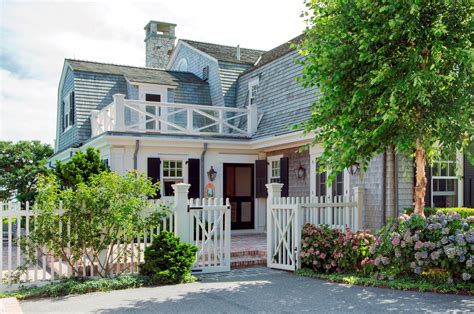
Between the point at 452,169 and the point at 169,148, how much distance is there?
25.5 feet

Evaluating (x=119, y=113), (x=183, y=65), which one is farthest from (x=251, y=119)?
(x=183, y=65)

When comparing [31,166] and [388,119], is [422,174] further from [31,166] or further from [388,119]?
[31,166]

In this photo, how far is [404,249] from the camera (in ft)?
26.1

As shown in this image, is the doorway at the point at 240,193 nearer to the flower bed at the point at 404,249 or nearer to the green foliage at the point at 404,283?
the flower bed at the point at 404,249

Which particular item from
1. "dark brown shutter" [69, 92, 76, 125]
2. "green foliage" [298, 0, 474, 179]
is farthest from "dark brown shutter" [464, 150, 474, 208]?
"dark brown shutter" [69, 92, 76, 125]

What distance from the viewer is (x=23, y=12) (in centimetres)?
1075

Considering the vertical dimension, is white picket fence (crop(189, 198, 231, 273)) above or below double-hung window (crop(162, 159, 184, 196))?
below

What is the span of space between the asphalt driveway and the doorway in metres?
7.10

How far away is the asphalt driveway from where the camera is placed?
6.51 metres

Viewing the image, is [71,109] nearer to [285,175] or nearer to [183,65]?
[183,65]

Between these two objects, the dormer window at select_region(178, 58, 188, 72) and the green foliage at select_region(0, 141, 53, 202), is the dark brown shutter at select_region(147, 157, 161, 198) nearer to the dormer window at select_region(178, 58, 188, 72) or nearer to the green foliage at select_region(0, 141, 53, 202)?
the dormer window at select_region(178, 58, 188, 72)

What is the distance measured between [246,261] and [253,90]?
8279 millimetres

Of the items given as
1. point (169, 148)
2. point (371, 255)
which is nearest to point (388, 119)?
point (371, 255)

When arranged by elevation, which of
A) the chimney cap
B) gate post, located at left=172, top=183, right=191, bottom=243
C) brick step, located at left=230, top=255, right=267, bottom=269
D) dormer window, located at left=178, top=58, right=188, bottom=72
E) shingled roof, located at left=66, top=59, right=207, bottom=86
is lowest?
brick step, located at left=230, top=255, right=267, bottom=269
